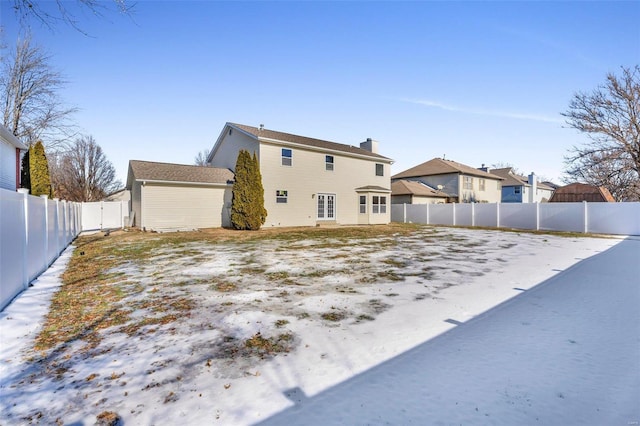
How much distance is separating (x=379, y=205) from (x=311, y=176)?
6627mm

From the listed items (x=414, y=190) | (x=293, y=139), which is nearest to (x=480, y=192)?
(x=414, y=190)

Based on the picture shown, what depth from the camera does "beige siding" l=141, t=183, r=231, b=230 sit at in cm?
1616

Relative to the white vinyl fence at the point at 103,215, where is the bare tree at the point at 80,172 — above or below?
above

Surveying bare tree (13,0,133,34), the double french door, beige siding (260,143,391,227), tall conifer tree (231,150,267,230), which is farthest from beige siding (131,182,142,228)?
bare tree (13,0,133,34)

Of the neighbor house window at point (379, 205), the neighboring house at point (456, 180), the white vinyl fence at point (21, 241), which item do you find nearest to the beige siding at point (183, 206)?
the white vinyl fence at point (21, 241)

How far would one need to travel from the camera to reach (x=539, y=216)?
19.0 metres

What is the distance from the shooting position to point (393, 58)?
43.1ft

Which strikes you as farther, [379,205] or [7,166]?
[379,205]

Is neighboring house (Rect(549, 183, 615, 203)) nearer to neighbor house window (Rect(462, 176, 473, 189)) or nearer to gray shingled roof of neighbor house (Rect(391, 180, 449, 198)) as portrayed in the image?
neighbor house window (Rect(462, 176, 473, 189))

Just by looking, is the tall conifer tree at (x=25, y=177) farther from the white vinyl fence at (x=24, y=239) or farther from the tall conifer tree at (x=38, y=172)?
the white vinyl fence at (x=24, y=239)

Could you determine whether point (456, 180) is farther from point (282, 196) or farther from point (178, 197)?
point (178, 197)

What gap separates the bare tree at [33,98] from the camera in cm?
1923

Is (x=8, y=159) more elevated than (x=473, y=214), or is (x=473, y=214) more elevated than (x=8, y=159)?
(x=8, y=159)

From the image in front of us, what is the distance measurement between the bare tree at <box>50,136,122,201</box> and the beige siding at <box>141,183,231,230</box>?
841 inches
